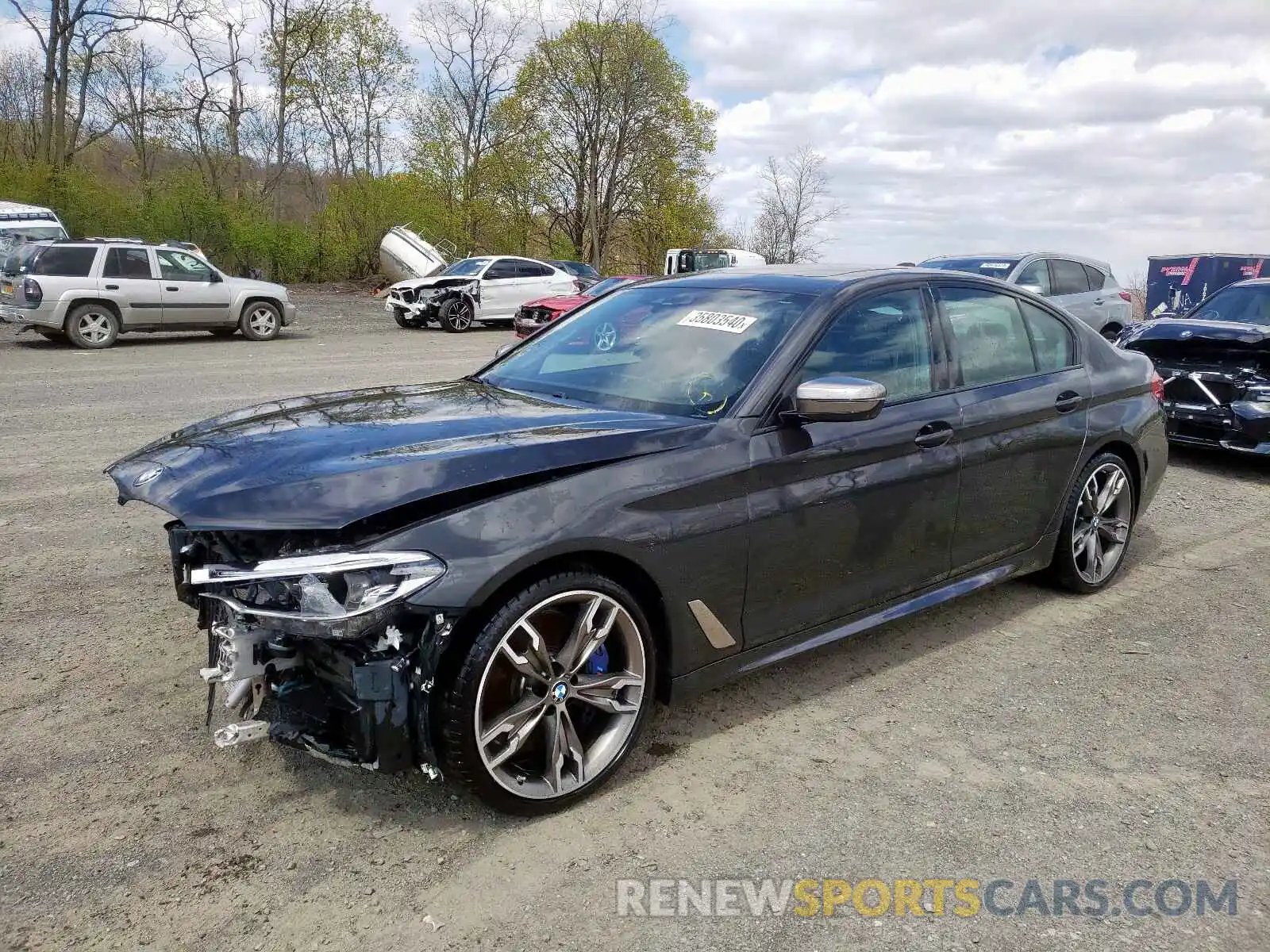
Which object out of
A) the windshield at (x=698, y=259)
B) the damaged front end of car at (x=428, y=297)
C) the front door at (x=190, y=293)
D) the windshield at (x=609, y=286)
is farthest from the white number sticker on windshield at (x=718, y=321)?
the windshield at (x=698, y=259)

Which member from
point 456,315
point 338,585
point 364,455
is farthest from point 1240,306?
point 456,315

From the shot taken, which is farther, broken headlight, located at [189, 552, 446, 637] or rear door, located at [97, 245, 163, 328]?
rear door, located at [97, 245, 163, 328]

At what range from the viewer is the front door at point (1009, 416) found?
4.03 meters

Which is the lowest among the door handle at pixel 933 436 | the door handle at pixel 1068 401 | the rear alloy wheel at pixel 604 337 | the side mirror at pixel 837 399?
the door handle at pixel 933 436

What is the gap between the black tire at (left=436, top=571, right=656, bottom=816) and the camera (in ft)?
8.54

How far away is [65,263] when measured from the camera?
15.1 metres

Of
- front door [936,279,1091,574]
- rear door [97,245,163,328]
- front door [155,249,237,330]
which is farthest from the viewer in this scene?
front door [155,249,237,330]

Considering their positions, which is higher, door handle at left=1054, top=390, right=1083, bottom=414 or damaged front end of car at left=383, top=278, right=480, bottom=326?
damaged front end of car at left=383, top=278, right=480, bottom=326

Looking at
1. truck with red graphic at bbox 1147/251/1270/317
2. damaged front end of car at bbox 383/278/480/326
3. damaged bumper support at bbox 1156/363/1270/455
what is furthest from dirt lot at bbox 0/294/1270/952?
truck with red graphic at bbox 1147/251/1270/317

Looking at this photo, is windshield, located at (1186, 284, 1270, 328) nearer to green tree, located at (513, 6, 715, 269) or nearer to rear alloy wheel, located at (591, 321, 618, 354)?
rear alloy wheel, located at (591, 321, 618, 354)

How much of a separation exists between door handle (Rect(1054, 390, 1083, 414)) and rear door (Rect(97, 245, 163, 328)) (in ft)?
50.0

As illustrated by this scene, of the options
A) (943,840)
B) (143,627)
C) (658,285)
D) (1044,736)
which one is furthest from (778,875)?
(143,627)

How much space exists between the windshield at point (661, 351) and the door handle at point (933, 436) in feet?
2.27

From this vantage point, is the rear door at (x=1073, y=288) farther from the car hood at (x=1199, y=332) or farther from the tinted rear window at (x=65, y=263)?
the tinted rear window at (x=65, y=263)
